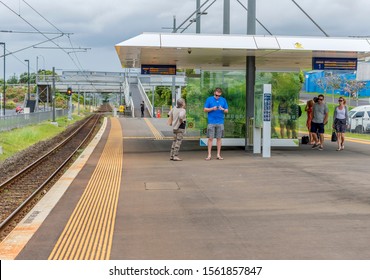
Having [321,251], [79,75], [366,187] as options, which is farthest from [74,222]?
[79,75]

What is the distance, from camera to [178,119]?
15258 mm

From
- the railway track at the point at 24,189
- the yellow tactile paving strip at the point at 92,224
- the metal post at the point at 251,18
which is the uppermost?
the metal post at the point at 251,18

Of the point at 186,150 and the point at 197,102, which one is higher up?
the point at 197,102

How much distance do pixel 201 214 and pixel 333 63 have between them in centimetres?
1317

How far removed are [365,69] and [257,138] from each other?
43.6 metres

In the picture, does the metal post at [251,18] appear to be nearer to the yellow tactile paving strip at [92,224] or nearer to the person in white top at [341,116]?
the person in white top at [341,116]

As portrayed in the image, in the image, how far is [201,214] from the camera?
8.28 metres

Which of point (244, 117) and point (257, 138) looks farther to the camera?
point (244, 117)

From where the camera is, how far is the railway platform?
246 inches

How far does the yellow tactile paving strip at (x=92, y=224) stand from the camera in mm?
6199

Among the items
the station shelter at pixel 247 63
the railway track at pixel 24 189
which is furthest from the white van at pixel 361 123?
the railway track at pixel 24 189

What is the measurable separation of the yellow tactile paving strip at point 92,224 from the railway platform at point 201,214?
0.04 feet

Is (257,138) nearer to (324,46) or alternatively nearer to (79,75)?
(324,46)

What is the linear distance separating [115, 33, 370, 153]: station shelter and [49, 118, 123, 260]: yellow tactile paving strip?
218 inches
